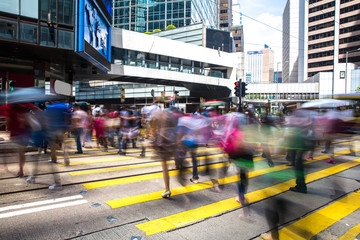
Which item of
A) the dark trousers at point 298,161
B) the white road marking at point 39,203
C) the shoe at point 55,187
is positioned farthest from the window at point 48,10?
the dark trousers at point 298,161

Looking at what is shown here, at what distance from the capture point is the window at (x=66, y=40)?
58.3ft

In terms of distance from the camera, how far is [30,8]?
16812 mm

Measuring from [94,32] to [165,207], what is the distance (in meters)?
20.3

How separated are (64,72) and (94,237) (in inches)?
996

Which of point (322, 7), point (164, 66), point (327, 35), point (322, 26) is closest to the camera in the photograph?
point (164, 66)

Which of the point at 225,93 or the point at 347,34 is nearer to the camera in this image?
A: the point at 225,93

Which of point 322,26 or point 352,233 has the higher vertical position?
point 322,26

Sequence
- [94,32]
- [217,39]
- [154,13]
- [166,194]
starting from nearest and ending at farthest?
1. [166,194]
2. [94,32]
3. [217,39]
4. [154,13]

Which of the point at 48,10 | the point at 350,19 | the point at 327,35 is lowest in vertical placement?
the point at 48,10

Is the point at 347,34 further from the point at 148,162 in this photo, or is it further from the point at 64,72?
the point at 148,162

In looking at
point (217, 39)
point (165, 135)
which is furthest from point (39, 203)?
point (217, 39)

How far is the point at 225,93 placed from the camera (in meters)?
40.1

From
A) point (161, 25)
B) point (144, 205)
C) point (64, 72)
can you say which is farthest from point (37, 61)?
point (161, 25)

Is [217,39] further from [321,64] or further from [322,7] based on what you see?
[322,7]
